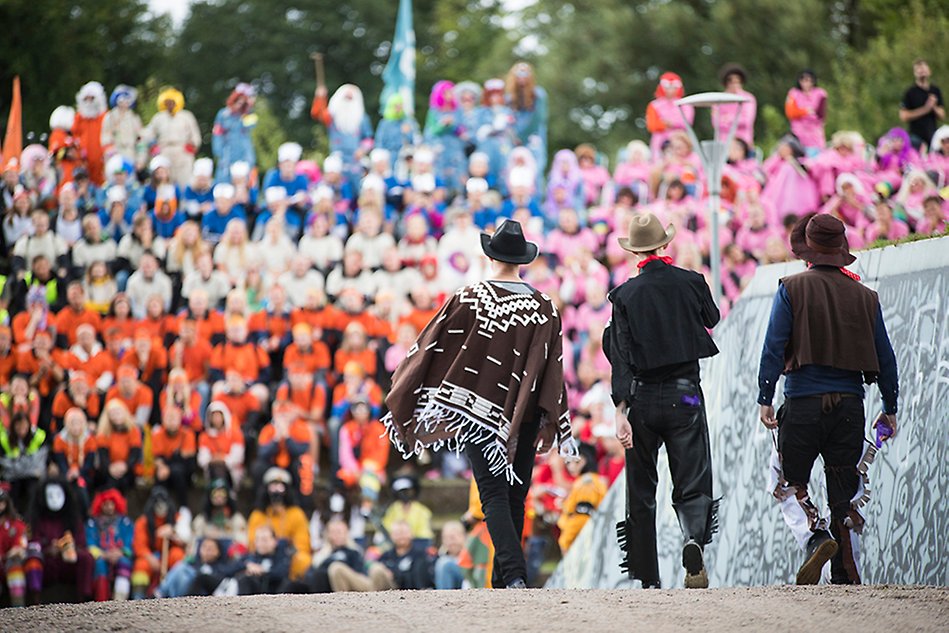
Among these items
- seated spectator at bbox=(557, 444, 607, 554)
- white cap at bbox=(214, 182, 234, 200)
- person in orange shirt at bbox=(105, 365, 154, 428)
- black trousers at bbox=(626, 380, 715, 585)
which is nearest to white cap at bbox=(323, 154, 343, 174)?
white cap at bbox=(214, 182, 234, 200)

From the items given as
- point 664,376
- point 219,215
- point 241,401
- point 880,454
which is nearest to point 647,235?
point 664,376

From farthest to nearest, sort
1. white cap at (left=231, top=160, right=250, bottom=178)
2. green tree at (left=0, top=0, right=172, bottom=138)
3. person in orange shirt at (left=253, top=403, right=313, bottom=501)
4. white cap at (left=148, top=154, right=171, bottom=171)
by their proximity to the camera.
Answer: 1. green tree at (left=0, top=0, right=172, bottom=138)
2. white cap at (left=231, top=160, right=250, bottom=178)
3. white cap at (left=148, top=154, right=171, bottom=171)
4. person in orange shirt at (left=253, top=403, right=313, bottom=501)

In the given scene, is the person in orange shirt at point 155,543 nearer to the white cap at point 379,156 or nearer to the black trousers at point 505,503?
the white cap at point 379,156

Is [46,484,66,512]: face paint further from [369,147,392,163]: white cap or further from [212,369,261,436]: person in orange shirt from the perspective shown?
[369,147,392,163]: white cap

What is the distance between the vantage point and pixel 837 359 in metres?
6.75

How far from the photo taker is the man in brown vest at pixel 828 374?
677cm

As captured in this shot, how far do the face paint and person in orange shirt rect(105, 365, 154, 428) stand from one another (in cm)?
104

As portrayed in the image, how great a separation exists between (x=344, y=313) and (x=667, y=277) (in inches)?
341

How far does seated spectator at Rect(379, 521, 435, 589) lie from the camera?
13.5 m

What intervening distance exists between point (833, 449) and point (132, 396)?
32.1 ft

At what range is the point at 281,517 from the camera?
47.0ft

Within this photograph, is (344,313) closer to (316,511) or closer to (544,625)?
(316,511)

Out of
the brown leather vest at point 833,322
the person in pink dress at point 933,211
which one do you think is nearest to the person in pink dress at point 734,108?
the person in pink dress at point 933,211

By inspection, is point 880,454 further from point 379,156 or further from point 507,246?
point 379,156
